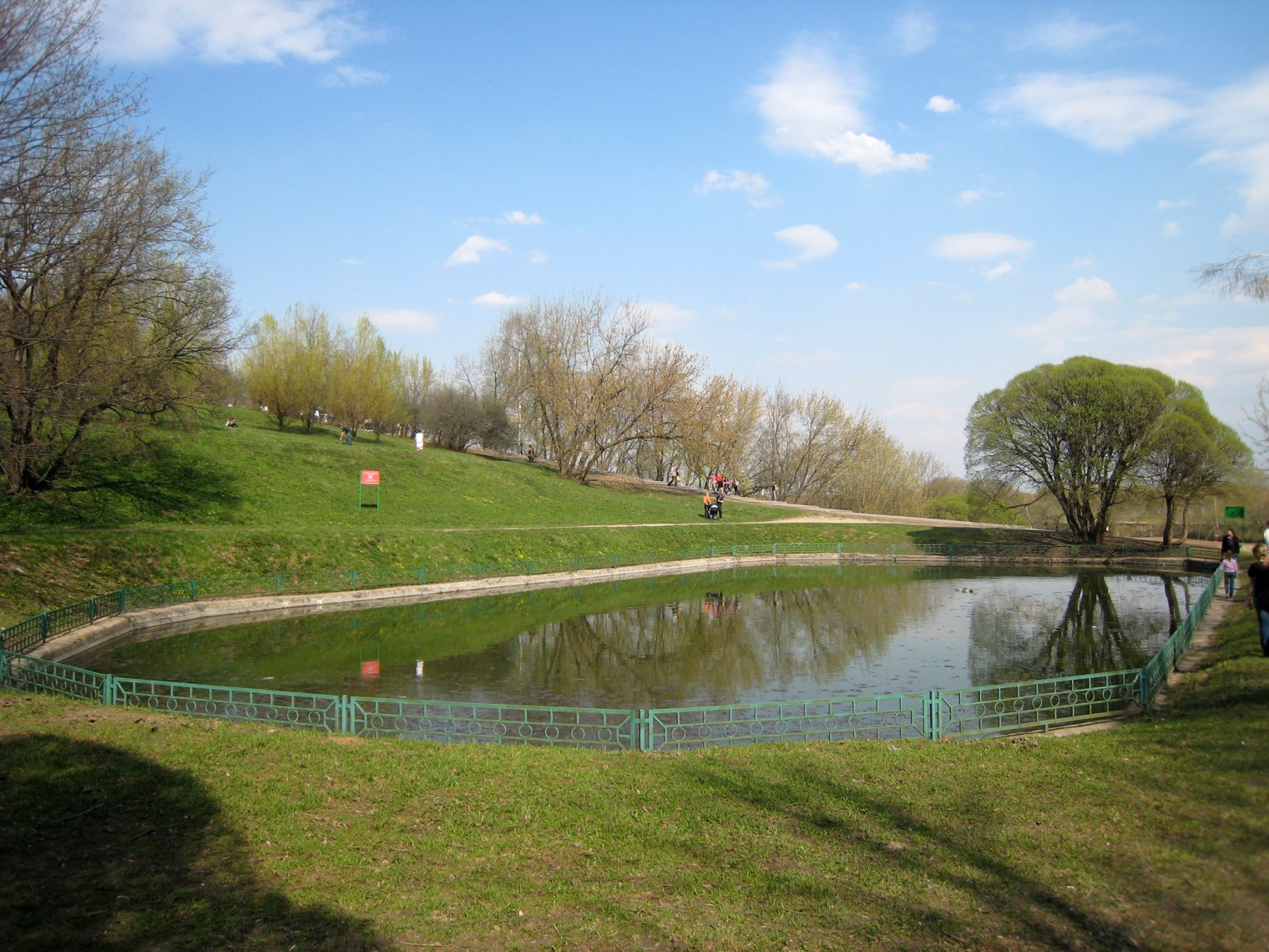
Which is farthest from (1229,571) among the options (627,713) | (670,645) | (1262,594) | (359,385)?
(359,385)

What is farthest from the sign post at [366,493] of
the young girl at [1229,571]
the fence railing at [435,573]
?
the young girl at [1229,571]

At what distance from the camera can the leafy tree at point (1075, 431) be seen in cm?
4406

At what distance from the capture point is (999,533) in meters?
49.2

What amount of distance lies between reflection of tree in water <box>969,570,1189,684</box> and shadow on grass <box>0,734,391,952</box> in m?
14.0

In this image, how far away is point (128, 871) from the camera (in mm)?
6469

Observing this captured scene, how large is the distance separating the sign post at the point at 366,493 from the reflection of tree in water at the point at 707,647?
1235 centimetres

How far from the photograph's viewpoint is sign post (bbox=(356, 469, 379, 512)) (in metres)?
32.5

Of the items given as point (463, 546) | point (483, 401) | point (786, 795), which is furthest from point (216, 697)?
point (483, 401)

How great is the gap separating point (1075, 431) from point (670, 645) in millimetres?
33819

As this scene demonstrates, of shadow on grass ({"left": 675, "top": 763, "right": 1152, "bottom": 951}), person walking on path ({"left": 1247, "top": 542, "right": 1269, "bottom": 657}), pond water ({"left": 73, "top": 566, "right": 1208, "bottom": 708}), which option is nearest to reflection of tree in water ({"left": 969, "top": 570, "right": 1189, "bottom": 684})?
pond water ({"left": 73, "top": 566, "right": 1208, "bottom": 708})

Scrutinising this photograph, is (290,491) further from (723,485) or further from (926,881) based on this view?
(926,881)

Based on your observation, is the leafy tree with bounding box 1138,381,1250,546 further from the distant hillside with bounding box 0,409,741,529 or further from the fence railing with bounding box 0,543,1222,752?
the fence railing with bounding box 0,543,1222,752

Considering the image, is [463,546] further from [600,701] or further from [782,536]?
[782,536]

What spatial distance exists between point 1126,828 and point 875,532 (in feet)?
134
